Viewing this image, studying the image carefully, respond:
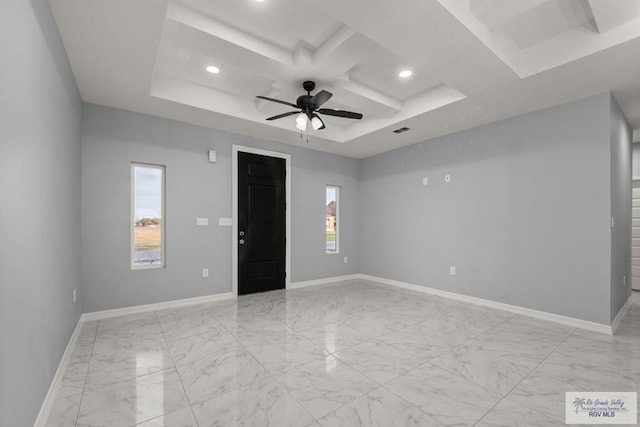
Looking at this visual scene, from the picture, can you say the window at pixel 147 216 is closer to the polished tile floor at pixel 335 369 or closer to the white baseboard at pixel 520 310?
the polished tile floor at pixel 335 369

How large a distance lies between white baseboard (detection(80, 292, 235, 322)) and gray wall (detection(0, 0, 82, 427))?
985mm

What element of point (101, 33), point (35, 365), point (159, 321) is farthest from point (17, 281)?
point (159, 321)

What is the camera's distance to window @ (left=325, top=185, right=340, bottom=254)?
20.2 feet

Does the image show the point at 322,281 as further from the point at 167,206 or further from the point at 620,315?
the point at 620,315

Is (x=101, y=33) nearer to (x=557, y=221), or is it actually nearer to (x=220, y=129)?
(x=220, y=129)

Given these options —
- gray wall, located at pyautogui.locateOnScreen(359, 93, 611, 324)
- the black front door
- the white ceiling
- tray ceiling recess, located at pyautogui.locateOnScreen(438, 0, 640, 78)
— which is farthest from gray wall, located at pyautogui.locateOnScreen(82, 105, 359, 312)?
tray ceiling recess, located at pyautogui.locateOnScreen(438, 0, 640, 78)

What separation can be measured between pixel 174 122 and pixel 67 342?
3.05 meters

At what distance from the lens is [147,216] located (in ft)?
13.4

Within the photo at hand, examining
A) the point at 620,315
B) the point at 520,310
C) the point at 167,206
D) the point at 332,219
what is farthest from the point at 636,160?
the point at 167,206

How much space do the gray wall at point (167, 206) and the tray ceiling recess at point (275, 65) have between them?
78 cm

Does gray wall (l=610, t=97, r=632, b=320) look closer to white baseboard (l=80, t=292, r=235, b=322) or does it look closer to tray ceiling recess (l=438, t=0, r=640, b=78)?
tray ceiling recess (l=438, t=0, r=640, b=78)

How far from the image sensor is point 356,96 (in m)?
3.80

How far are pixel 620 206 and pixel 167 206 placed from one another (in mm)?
6306

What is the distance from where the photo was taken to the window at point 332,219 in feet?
20.2
